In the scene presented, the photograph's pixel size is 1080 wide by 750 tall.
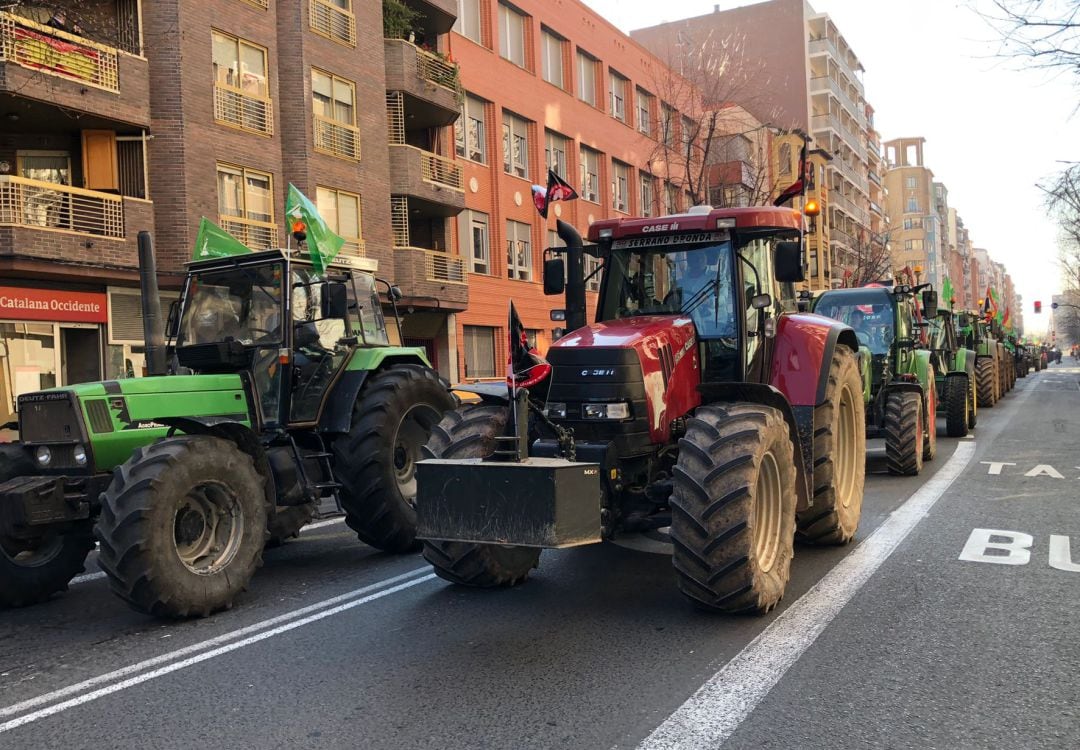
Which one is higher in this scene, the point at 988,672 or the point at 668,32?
the point at 668,32

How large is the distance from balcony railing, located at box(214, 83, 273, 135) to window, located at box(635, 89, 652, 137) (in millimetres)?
22400

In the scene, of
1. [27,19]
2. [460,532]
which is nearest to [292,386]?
[460,532]

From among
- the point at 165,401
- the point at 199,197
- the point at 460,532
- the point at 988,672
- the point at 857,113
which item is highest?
the point at 857,113

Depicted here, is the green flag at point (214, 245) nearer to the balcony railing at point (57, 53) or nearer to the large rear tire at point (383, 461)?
the large rear tire at point (383, 461)

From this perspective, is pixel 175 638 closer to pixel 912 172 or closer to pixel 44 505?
pixel 44 505

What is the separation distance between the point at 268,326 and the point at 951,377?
13.3 metres

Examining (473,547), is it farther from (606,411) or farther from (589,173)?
(589,173)

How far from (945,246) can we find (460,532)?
151334 millimetres

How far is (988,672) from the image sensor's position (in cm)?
443

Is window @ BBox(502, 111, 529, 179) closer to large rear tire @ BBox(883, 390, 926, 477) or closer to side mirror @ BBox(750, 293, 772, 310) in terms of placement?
large rear tire @ BBox(883, 390, 926, 477)

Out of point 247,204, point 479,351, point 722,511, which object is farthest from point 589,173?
point 722,511

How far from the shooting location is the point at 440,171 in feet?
89.7

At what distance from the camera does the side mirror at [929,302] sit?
14367 mm

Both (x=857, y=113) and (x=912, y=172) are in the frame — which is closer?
(x=857, y=113)
